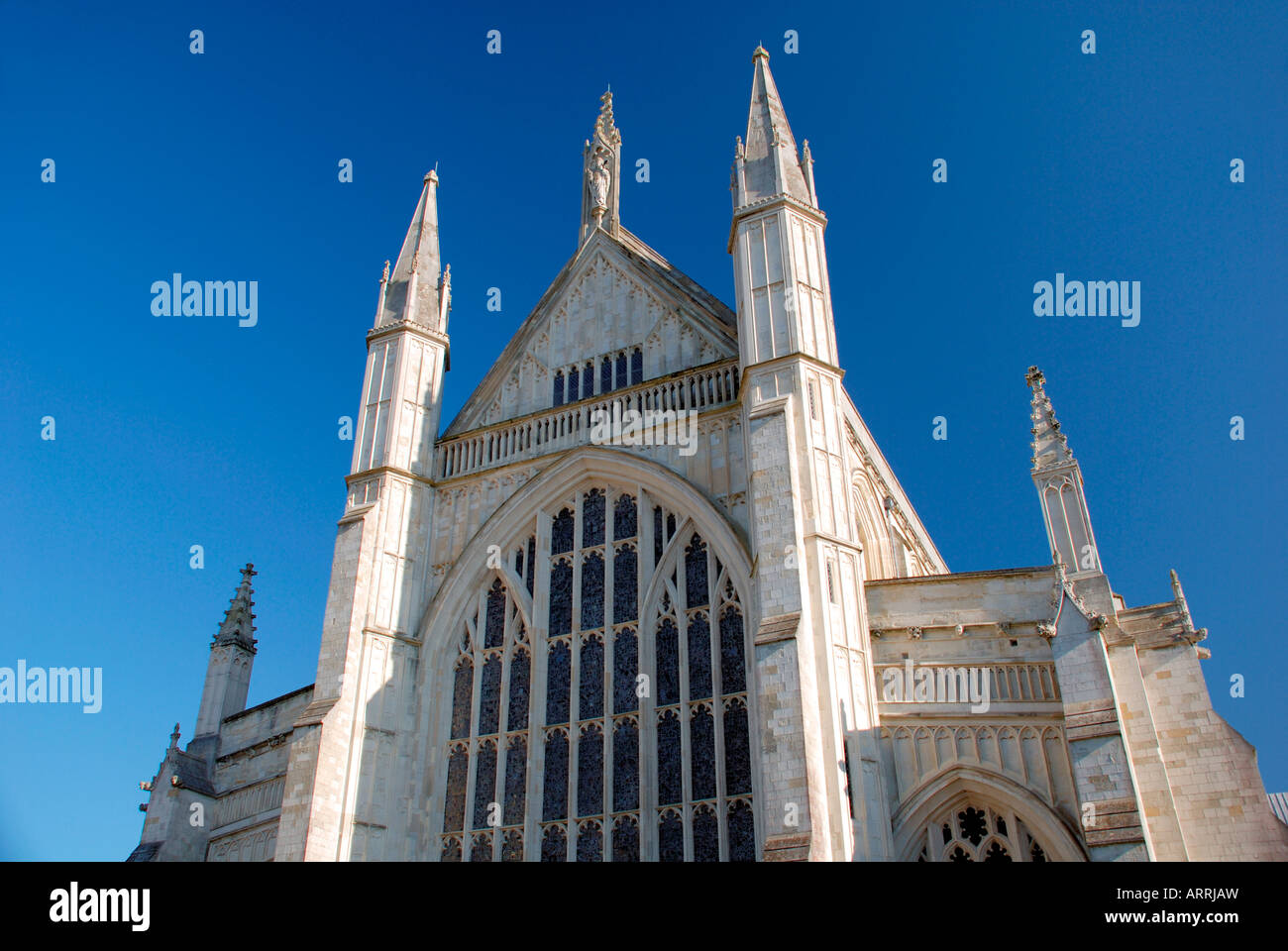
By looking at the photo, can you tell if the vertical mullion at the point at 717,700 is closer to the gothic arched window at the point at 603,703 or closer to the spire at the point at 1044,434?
the gothic arched window at the point at 603,703

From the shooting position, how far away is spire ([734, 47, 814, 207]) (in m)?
22.8

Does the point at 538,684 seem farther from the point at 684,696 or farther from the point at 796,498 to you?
the point at 796,498

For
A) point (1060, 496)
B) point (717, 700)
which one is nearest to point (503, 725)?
point (717, 700)

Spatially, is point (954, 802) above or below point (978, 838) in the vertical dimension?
above

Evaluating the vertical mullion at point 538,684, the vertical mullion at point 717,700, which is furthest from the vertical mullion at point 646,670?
the vertical mullion at point 538,684

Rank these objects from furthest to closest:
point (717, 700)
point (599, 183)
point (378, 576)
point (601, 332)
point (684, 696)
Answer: point (599, 183), point (601, 332), point (378, 576), point (684, 696), point (717, 700)

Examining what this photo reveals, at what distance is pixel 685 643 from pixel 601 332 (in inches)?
316

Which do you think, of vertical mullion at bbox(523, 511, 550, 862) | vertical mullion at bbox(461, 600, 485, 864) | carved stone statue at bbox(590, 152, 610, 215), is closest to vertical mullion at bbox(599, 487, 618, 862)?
vertical mullion at bbox(523, 511, 550, 862)

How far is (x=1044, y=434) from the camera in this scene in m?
20.5

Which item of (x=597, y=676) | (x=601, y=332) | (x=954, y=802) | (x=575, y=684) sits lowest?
(x=954, y=802)

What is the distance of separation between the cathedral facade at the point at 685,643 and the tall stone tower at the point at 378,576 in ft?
0.19

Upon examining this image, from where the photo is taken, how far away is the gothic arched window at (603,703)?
19.0 metres

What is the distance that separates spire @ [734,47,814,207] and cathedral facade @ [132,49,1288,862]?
76mm

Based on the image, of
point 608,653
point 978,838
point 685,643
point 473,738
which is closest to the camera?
point 978,838
